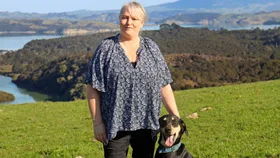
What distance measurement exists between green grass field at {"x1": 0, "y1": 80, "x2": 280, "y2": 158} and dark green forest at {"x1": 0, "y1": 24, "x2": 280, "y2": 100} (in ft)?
91.7

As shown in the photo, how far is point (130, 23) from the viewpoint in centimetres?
371

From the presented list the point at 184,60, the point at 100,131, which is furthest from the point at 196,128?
the point at 184,60

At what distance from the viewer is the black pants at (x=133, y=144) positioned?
3832 millimetres

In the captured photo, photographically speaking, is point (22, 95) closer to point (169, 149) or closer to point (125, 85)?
point (169, 149)

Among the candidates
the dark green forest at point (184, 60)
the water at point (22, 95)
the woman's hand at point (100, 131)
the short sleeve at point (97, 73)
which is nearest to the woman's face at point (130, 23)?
the short sleeve at point (97, 73)

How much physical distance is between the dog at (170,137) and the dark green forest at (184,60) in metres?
38.9

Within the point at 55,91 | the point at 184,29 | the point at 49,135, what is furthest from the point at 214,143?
the point at 184,29

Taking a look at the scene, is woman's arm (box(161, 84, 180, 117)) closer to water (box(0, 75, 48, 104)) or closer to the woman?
the woman

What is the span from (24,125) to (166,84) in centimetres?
1017

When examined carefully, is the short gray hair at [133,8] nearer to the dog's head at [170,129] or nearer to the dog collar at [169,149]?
the dog's head at [170,129]

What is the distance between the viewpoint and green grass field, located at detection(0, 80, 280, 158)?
7273mm

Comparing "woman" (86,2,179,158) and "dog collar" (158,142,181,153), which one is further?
"dog collar" (158,142,181,153)

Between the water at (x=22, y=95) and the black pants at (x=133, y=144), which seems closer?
the black pants at (x=133, y=144)

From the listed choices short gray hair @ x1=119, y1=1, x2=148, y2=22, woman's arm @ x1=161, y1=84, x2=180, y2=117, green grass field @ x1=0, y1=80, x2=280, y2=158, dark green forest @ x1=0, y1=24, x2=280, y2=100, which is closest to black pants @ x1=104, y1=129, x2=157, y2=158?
woman's arm @ x1=161, y1=84, x2=180, y2=117
